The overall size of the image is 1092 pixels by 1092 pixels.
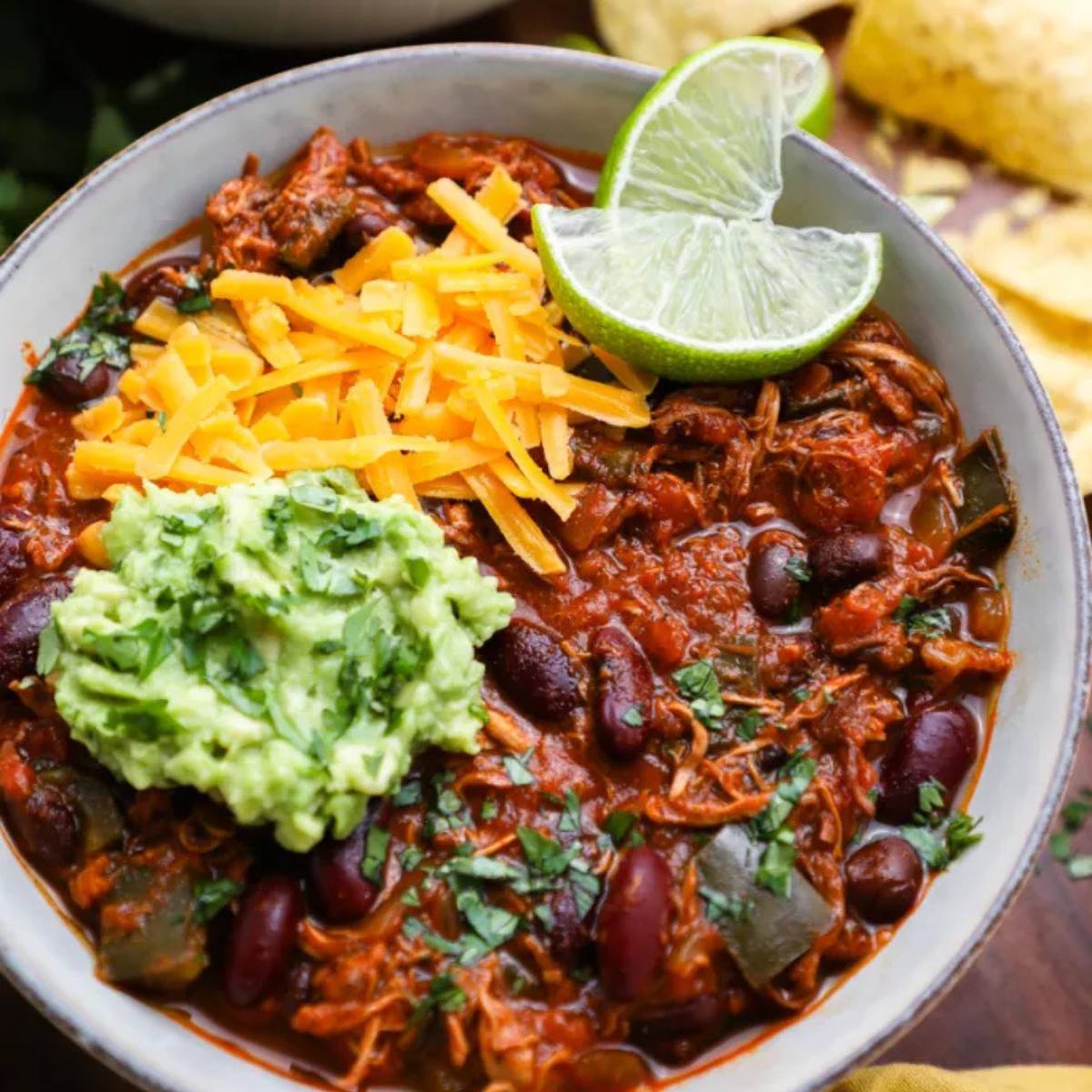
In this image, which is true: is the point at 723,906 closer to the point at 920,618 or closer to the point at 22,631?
the point at 920,618

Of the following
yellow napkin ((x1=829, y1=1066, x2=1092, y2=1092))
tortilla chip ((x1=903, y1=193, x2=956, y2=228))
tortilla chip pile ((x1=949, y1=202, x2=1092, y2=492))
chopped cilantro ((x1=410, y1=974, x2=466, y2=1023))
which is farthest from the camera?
tortilla chip ((x1=903, y1=193, x2=956, y2=228))

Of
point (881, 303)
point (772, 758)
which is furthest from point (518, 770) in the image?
point (881, 303)

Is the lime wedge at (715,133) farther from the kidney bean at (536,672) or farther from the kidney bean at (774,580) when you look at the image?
the kidney bean at (536,672)

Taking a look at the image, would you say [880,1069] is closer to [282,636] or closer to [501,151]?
[282,636]

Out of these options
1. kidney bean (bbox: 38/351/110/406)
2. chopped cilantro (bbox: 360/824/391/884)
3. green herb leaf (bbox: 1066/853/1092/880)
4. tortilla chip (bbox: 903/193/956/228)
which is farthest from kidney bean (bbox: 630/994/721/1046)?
tortilla chip (bbox: 903/193/956/228)

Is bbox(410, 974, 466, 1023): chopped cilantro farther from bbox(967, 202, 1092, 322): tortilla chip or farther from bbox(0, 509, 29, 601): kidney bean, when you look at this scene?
bbox(967, 202, 1092, 322): tortilla chip

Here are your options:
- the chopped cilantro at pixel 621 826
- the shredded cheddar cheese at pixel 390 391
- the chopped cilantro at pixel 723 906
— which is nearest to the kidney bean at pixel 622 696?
the chopped cilantro at pixel 621 826

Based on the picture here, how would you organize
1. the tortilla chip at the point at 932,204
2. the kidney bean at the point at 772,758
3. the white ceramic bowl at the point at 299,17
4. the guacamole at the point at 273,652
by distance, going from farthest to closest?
the tortilla chip at the point at 932,204 → the white ceramic bowl at the point at 299,17 → the kidney bean at the point at 772,758 → the guacamole at the point at 273,652
